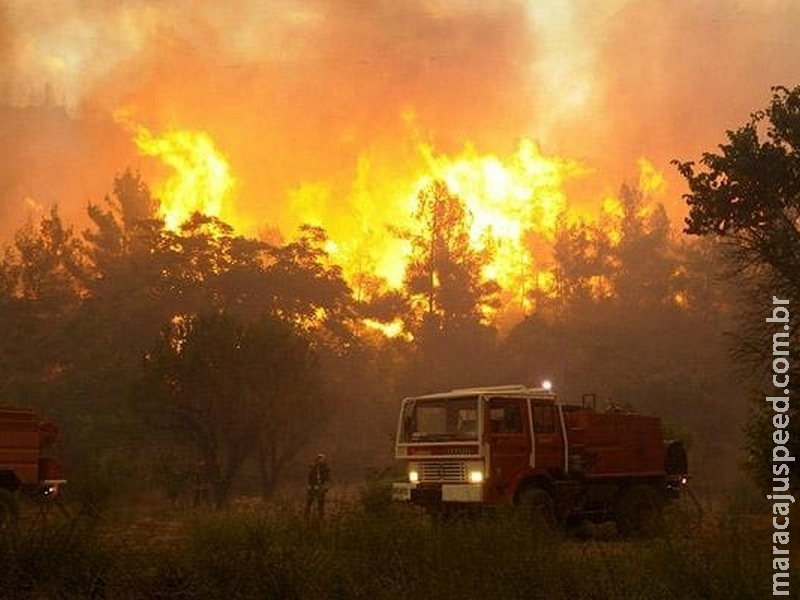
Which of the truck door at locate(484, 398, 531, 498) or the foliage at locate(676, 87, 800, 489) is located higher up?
the foliage at locate(676, 87, 800, 489)

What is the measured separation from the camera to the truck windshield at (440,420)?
50.4 feet

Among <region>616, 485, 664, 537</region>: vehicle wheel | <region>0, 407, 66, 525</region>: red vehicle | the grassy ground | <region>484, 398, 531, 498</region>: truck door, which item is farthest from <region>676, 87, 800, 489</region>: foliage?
<region>0, 407, 66, 525</region>: red vehicle

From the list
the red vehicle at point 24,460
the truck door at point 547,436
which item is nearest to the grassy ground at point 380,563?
the truck door at point 547,436

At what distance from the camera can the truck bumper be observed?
14.7 m

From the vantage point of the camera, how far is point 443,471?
1530cm

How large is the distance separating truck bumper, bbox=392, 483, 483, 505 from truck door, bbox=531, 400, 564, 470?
62.2 inches

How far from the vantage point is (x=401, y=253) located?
224 ft

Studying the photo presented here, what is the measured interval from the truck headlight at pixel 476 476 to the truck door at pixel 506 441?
0.60 feet

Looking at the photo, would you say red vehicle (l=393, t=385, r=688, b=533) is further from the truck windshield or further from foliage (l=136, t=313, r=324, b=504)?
foliage (l=136, t=313, r=324, b=504)

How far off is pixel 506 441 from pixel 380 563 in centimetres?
739

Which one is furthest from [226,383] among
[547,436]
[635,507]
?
[635,507]

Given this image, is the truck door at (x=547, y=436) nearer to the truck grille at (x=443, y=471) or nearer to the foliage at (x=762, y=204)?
the truck grille at (x=443, y=471)

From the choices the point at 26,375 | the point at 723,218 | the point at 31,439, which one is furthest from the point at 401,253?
the point at 31,439

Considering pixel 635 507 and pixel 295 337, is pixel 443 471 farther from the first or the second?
pixel 295 337
